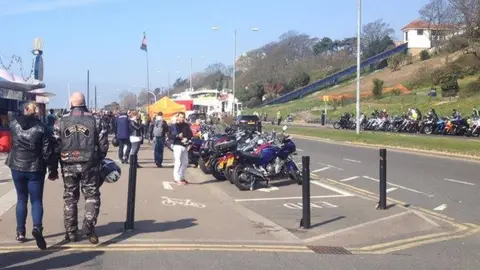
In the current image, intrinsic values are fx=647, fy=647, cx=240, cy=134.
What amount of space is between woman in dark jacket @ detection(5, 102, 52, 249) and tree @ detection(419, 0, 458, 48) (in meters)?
97.4

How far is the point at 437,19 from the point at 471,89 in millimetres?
56235

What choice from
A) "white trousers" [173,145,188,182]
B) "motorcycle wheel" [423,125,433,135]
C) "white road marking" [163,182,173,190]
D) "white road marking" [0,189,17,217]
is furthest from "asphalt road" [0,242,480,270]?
"motorcycle wheel" [423,125,433,135]

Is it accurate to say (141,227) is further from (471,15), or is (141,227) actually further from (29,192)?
(471,15)

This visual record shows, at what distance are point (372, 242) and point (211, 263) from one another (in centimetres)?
272

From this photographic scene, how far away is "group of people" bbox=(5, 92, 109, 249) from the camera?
24.8ft

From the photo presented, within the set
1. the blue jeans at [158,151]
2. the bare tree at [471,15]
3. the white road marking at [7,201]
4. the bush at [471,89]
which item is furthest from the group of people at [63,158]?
the bush at [471,89]

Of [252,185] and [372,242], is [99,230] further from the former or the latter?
[252,185]

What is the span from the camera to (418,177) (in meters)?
17.5

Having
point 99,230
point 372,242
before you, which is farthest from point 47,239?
point 372,242

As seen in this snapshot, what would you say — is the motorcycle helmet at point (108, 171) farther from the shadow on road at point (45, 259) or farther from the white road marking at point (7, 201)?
the white road marking at point (7, 201)

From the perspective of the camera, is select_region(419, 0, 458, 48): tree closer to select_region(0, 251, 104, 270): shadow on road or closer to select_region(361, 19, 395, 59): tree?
select_region(361, 19, 395, 59): tree

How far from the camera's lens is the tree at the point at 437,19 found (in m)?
101

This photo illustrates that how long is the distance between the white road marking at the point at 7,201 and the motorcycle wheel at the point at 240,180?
4758 millimetres

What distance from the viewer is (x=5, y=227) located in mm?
8625
